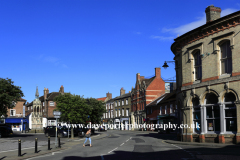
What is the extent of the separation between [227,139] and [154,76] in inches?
2035

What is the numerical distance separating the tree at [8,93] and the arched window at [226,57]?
30113 millimetres

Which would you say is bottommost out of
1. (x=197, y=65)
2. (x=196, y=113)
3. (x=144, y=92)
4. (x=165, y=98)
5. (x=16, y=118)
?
(x=16, y=118)

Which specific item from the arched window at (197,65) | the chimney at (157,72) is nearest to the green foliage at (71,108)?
the arched window at (197,65)

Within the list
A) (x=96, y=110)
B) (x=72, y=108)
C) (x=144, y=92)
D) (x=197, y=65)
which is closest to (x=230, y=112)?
(x=197, y=65)

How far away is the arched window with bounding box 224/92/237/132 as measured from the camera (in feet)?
70.6

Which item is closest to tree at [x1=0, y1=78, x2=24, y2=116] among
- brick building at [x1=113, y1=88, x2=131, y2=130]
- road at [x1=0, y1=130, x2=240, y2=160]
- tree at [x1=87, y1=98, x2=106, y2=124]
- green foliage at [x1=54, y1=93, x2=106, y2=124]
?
green foliage at [x1=54, y1=93, x2=106, y2=124]

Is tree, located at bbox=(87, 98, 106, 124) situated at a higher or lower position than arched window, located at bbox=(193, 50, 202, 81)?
lower

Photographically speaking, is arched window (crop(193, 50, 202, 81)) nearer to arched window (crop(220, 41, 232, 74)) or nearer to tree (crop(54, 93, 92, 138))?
arched window (crop(220, 41, 232, 74))

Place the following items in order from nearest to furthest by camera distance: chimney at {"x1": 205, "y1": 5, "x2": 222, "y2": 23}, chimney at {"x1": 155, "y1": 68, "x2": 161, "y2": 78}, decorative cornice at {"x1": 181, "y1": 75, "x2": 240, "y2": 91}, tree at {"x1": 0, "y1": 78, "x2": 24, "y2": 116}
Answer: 1. decorative cornice at {"x1": 181, "y1": 75, "x2": 240, "y2": 91}
2. chimney at {"x1": 205, "y1": 5, "x2": 222, "y2": 23}
3. tree at {"x1": 0, "y1": 78, "x2": 24, "y2": 116}
4. chimney at {"x1": 155, "y1": 68, "x2": 161, "y2": 78}

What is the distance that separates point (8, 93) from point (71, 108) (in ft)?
35.7

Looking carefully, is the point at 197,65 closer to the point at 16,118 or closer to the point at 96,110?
the point at 96,110

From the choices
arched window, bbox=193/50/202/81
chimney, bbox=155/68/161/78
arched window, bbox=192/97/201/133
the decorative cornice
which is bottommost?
arched window, bbox=192/97/201/133

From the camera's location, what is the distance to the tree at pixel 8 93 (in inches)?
1566

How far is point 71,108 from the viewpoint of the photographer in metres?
37.5
